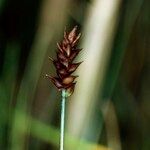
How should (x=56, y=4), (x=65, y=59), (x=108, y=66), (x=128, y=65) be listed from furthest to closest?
(x=128, y=65), (x=56, y=4), (x=108, y=66), (x=65, y=59)

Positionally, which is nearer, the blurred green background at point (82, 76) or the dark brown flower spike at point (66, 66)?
the dark brown flower spike at point (66, 66)

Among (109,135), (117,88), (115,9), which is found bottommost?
(109,135)

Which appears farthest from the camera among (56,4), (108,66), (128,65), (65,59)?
(128,65)

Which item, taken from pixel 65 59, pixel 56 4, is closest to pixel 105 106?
pixel 56 4

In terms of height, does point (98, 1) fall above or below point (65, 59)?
above

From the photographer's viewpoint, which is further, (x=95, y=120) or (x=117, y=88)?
(x=117, y=88)

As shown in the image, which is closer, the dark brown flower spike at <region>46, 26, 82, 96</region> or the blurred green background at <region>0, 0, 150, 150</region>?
the dark brown flower spike at <region>46, 26, 82, 96</region>

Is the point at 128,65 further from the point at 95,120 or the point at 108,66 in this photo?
the point at 95,120

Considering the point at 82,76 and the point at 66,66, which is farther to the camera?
A: the point at 82,76
